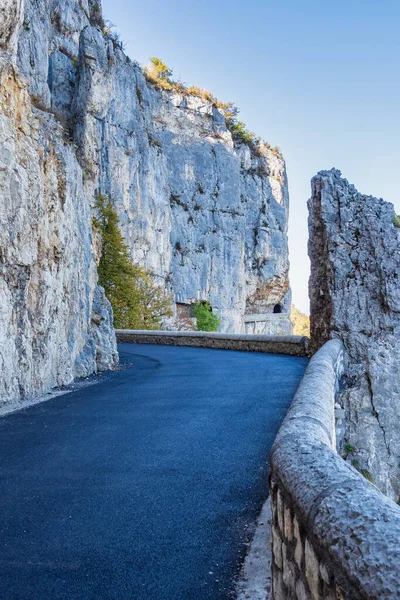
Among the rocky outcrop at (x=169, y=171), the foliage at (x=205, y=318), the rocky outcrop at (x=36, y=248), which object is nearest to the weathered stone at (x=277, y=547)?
the rocky outcrop at (x=36, y=248)

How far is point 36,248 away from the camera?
29.3 ft

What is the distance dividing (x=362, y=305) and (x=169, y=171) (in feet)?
117

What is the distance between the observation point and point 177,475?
4453 millimetres

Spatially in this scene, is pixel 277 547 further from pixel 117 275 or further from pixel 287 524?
pixel 117 275

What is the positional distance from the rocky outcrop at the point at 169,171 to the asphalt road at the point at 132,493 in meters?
20.0

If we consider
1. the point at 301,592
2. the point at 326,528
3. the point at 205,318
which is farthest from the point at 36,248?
the point at 205,318

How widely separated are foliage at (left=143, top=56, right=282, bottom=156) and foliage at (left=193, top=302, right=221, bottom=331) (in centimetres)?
2050

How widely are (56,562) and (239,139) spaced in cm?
5315

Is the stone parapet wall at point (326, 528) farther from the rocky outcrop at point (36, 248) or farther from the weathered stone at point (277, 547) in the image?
the rocky outcrop at point (36, 248)

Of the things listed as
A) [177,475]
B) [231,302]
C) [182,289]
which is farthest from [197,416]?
[231,302]

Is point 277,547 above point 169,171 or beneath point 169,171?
beneath

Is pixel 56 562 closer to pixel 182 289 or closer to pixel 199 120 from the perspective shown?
pixel 182 289

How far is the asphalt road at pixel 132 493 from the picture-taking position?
9.00 feet

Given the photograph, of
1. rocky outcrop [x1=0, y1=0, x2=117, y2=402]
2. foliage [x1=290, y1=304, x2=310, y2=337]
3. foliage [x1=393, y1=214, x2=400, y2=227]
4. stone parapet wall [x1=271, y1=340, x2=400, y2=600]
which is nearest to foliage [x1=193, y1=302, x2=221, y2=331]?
foliage [x1=393, y1=214, x2=400, y2=227]
